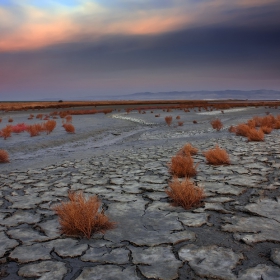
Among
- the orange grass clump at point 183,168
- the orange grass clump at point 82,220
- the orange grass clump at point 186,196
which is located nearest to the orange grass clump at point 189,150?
the orange grass clump at point 183,168

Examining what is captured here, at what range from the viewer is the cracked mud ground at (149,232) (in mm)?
2006

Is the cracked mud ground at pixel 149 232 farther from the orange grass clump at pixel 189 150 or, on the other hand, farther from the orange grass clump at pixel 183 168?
the orange grass clump at pixel 189 150

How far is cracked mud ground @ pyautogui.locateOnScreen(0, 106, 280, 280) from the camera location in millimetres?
2006

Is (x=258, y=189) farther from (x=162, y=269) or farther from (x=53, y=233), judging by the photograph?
(x=53, y=233)

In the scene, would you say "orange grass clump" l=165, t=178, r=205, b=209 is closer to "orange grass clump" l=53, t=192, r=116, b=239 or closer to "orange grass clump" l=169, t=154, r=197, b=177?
"orange grass clump" l=53, t=192, r=116, b=239

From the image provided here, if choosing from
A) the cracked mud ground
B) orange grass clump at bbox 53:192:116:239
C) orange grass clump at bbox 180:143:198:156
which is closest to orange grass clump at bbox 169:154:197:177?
the cracked mud ground

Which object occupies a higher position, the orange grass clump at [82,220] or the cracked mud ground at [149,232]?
the orange grass clump at [82,220]

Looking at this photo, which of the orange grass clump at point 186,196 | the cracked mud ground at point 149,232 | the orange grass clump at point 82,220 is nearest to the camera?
the cracked mud ground at point 149,232

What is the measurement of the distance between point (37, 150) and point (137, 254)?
26.2ft


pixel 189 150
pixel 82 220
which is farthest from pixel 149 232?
pixel 189 150

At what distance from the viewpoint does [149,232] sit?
103 inches

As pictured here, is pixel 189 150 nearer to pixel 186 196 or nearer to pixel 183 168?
pixel 183 168

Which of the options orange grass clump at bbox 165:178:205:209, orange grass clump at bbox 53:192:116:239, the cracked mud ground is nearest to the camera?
the cracked mud ground

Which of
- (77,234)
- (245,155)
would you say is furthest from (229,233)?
(245,155)
